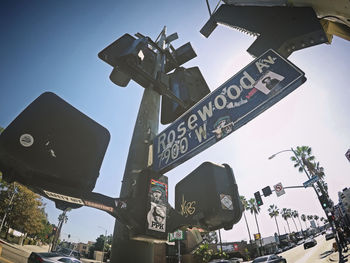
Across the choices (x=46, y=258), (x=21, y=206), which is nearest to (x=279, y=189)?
(x=46, y=258)

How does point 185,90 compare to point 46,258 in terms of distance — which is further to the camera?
point 46,258

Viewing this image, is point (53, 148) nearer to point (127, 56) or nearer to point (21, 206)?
point (127, 56)

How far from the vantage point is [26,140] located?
1427 mm

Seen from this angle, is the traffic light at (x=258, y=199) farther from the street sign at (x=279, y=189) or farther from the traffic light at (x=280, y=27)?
the traffic light at (x=280, y=27)

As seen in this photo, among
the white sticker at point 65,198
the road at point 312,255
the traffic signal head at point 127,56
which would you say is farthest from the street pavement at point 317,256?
the white sticker at point 65,198

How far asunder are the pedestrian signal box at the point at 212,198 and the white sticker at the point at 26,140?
1.81m

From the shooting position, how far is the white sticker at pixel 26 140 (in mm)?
1407

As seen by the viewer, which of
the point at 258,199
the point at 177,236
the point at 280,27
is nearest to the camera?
the point at 177,236

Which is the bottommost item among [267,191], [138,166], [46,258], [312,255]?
[312,255]

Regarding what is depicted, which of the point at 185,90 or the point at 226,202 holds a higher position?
the point at 185,90

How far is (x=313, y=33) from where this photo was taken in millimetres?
1957

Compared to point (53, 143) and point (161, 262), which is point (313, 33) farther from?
point (161, 262)


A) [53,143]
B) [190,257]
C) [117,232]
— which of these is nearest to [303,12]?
[53,143]

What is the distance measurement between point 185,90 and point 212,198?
248 cm
